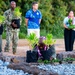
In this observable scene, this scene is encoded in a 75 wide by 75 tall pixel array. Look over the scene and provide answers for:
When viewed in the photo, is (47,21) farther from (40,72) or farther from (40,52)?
(40,72)

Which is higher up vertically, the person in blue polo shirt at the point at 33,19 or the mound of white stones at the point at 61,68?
the person in blue polo shirt at the point at 33,19

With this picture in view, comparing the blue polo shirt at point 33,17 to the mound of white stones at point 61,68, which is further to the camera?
the blue polo shirt at point 33,17

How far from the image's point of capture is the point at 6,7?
24.1 m

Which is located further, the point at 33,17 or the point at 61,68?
the point at 33,17

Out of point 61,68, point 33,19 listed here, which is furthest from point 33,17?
point 61,68

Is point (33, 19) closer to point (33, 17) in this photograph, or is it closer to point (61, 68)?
point (33, 17)

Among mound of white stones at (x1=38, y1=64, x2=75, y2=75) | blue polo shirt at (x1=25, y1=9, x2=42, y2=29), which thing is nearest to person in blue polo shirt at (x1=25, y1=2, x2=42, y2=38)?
blue polo shirt at (x1=25, y1=9, x2=42, y2=29)

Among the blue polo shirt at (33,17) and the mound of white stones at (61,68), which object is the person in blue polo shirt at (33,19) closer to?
the blue polo shirt at (33,17)

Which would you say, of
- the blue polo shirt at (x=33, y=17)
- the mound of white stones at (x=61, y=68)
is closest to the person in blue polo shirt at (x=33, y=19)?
the blue polo shirt at (x=33, y=17)

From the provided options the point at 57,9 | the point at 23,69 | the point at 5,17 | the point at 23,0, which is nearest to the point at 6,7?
the point at 23,0

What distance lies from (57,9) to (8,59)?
14.9 meters

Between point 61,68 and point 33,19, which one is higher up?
point 33,19

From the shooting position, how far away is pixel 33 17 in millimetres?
14578

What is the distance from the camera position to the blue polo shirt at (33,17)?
47.7 feet
